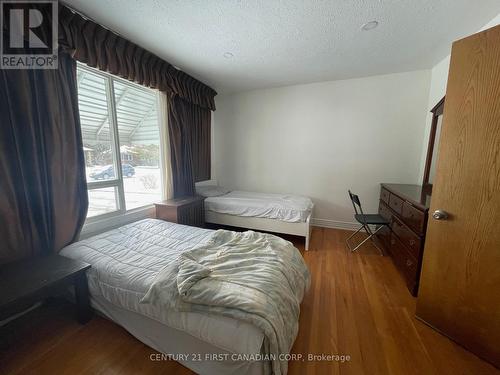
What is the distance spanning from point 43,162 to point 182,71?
197 cm

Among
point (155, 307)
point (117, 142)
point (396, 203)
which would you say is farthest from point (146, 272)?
point (396, 203)

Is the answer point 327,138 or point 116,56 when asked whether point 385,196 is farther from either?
point 116,56

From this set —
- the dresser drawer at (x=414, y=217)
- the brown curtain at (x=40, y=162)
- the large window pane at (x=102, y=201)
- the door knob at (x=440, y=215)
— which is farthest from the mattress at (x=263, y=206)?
the brown curtain at (x=40, y=162)

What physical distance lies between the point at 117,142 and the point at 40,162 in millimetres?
742

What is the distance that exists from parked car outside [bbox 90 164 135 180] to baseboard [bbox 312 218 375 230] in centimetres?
293

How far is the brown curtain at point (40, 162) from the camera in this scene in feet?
4.40

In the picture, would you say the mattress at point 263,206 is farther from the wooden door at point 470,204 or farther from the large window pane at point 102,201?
the wooden door at point 470,204

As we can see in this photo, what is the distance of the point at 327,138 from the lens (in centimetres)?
319

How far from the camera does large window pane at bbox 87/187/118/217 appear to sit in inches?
77.7

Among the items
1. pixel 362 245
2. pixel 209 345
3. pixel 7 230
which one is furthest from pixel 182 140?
pixel 362 245

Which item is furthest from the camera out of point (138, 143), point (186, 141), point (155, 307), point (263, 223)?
point (186, 141)

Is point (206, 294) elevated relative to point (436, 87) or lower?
lower

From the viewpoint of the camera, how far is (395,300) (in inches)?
66.3

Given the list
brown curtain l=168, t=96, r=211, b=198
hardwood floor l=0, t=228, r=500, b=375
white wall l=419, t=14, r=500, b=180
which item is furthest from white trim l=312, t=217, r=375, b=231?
brown curtain l=168, t=96, r=211, b=198
